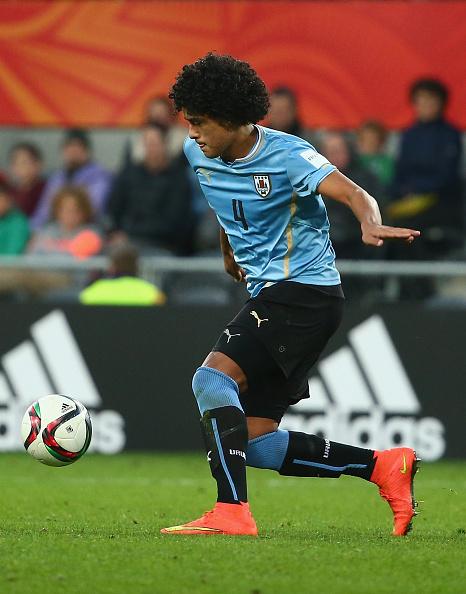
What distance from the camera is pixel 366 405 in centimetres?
1104

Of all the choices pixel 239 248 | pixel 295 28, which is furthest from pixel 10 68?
pixel 239 248

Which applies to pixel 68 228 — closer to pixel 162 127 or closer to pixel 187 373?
pixel 162 127

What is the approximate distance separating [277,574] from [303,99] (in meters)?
9.52

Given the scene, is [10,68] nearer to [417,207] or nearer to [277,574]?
[417,207]

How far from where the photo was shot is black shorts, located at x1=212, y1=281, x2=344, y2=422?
6.22 meters

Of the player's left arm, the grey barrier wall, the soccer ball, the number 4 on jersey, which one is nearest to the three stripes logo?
the grey barrier wall

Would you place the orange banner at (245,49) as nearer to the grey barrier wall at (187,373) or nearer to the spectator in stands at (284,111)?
the spectator in stands at (284,111)

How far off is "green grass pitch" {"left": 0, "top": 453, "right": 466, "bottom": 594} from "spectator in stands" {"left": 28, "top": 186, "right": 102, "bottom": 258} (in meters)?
3.25

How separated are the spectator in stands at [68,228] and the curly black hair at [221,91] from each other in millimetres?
6521

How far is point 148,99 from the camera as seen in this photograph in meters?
14.2

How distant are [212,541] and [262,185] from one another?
5.29 feet

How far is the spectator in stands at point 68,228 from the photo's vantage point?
12.7 meters

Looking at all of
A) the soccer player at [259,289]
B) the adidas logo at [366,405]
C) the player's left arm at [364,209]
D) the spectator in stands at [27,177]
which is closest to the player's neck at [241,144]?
the soccer player at [259,289]

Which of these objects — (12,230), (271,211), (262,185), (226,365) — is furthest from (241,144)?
(12,230)
